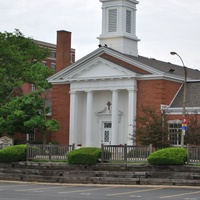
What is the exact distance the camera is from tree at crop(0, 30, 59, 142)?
177 feet

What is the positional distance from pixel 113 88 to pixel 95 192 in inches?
1009

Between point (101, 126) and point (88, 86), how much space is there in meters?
3.67

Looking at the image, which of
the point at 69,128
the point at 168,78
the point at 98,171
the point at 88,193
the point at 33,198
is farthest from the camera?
the point at 69,128

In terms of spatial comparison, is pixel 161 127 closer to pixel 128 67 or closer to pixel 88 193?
pixel 128 67

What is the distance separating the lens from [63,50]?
62.5 m

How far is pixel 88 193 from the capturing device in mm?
27188

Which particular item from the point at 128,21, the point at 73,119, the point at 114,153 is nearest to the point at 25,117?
the point at 73,119

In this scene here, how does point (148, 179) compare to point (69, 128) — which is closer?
point (148, 179)

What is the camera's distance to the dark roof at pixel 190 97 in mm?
50406

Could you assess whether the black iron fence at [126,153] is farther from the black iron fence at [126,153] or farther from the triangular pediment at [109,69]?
the triangular pediment at [109,69]

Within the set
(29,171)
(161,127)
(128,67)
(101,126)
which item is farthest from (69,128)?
(29,171)

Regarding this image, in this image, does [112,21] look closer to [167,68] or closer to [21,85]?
[167,68]

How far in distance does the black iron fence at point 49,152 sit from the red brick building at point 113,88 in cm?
1164

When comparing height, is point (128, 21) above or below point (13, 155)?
above
